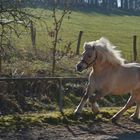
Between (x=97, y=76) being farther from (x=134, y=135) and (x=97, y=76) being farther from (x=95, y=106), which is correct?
(x=134, y=135)

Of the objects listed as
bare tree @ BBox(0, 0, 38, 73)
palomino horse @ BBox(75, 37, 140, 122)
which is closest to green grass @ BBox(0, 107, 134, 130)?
palomino horse @ BBox(75, 37, 140, 122)

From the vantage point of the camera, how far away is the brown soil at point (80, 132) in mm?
9422

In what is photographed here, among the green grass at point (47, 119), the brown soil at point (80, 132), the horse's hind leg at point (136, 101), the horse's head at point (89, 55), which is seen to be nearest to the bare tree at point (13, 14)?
the horse's head at point (89, 55)

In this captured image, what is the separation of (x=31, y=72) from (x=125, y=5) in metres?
82.2

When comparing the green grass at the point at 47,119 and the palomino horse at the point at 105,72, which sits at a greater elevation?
the palomino horse at the point at 105,72

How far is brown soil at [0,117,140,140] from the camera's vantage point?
942 cm

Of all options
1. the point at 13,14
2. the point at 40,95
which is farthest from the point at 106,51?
the point at 40,95

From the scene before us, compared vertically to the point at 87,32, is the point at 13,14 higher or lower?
higher

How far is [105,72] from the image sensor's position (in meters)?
11.2

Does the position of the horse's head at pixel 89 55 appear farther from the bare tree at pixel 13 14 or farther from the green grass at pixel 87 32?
the green grass at pixel 87 32

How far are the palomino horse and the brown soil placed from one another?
→ 0.63 metres

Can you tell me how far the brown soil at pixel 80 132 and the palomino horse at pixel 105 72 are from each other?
24.8 inches

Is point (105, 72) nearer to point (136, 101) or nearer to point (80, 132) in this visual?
point (136, 101)

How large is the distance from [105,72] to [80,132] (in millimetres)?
1758
